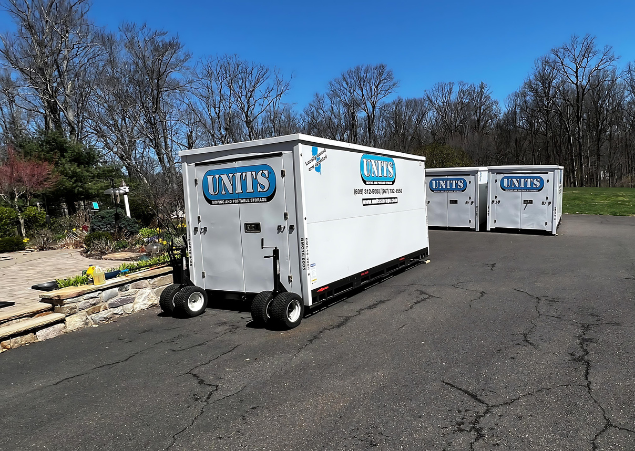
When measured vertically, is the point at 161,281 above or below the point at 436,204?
below

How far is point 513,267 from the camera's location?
9.77 m

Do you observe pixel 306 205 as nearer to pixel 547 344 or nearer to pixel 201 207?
pixel 201 207

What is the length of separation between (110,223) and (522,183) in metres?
15.0

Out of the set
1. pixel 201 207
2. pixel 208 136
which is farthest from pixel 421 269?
pixel 208 136

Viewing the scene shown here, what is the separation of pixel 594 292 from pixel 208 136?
28406 millimetres

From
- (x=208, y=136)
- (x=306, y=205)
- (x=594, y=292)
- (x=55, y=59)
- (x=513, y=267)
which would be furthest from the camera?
(x=208, y=136)

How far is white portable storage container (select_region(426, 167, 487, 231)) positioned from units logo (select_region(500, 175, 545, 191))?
1138 mm

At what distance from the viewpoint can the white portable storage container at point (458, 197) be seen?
17172 mm

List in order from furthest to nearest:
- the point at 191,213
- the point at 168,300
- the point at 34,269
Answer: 1. the point at 34,269
2. the point at 191,213
3. the point at 168,300

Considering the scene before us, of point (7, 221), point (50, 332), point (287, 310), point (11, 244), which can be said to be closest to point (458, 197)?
point (287, 310)

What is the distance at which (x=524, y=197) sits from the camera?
15992 mm

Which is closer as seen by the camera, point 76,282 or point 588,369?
point 588,369

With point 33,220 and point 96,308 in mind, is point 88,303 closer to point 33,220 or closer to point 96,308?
point 96,308

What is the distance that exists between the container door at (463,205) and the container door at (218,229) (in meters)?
13.0
